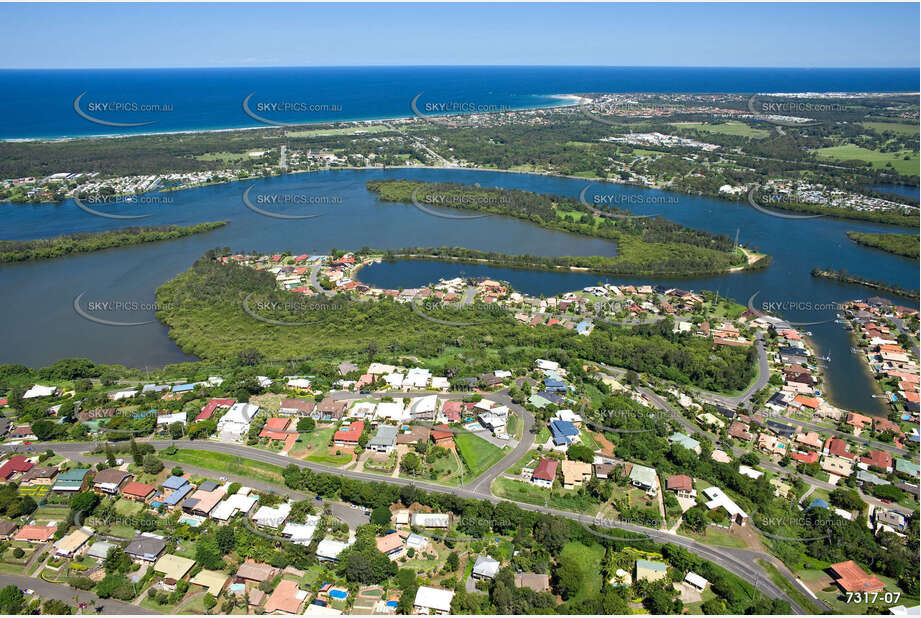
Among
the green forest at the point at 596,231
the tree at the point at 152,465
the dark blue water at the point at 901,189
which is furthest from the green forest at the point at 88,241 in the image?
the dark blue water at the point at 901,189

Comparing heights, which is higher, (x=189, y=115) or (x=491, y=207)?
(x=189, y=115)

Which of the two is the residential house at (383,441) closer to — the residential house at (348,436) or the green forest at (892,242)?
the residential house at (348,436)

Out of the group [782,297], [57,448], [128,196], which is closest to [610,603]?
[57,448]

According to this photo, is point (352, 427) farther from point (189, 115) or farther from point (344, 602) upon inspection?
point (189, 115)

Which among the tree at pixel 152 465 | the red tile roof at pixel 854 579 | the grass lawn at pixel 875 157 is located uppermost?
the grass lawn at pixel 875 157

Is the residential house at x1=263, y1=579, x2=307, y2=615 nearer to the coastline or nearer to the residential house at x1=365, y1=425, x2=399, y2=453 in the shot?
the residential house at x1=365, y1=425, x2=399, y2=453

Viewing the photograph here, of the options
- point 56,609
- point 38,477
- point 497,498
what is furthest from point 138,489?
point 497,498

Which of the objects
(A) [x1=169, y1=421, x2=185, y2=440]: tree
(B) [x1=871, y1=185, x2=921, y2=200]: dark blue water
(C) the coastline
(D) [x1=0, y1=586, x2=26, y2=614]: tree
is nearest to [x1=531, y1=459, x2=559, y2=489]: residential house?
(A) [x1=169, y1=421, x2=185, y2=440]: tree
